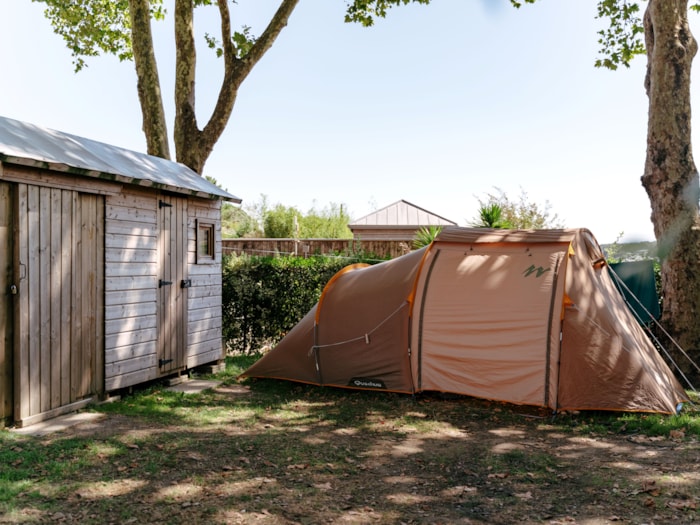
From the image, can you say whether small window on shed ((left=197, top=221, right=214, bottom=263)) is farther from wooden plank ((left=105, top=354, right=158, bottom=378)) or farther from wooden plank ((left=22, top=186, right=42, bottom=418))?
wooden plank ((left=22, top=186, right=42, bottom=418))

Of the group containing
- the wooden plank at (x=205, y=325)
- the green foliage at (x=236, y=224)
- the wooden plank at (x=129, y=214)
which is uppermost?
the green foliage at (x=236, y=224)

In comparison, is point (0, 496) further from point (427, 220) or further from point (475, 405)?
point (427, 220)

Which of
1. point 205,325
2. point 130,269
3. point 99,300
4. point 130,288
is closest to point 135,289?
point 130,288

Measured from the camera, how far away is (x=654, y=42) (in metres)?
7.45

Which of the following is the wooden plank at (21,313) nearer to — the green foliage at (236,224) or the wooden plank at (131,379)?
the wooden plank at (131,379)

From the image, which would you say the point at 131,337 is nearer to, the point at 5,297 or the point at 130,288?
the point at 130,288

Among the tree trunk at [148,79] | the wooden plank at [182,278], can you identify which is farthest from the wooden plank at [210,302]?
the tree trunk at [148,79]

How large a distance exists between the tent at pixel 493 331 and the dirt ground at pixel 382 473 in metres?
0.45

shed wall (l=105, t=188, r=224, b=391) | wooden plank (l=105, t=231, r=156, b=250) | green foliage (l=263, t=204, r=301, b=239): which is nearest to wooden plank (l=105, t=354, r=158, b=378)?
shed wall (l=105, t=188, r=224, b=391)

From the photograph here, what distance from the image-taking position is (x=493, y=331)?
5.81m

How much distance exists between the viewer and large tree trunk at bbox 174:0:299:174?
1009 centimetres

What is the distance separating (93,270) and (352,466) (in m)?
3.32

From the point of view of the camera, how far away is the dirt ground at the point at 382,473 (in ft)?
10.7

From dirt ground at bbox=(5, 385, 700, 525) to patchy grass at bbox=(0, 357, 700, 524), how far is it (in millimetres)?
14
